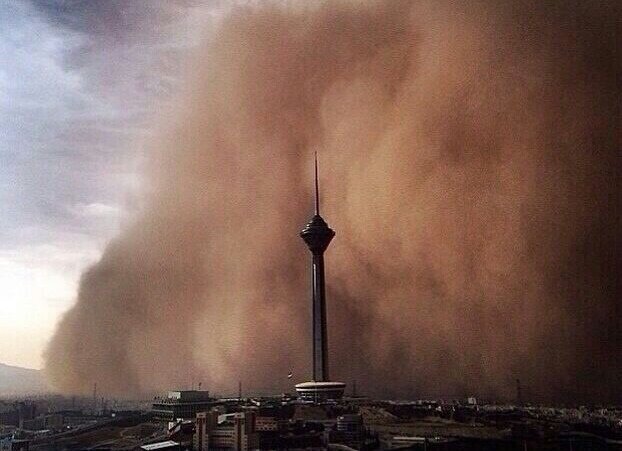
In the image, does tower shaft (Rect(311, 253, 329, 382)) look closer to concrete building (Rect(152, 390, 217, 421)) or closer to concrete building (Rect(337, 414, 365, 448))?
concrete building (Rect(152, 390, 217, 421))

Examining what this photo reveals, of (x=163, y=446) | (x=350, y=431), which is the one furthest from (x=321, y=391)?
(x=163, y=446)

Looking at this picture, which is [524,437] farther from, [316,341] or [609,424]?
[316,341]

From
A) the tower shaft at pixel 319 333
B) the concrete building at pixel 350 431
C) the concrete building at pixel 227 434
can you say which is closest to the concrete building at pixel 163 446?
the concrete building at pixel 227 434

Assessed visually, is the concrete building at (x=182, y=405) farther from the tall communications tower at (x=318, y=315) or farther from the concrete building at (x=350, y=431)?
the concrete building at (x=350, y=431)

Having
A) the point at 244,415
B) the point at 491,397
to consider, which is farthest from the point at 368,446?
the point at 491,397

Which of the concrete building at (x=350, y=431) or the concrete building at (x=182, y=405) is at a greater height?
the concrete building at (x=182, y=405)
